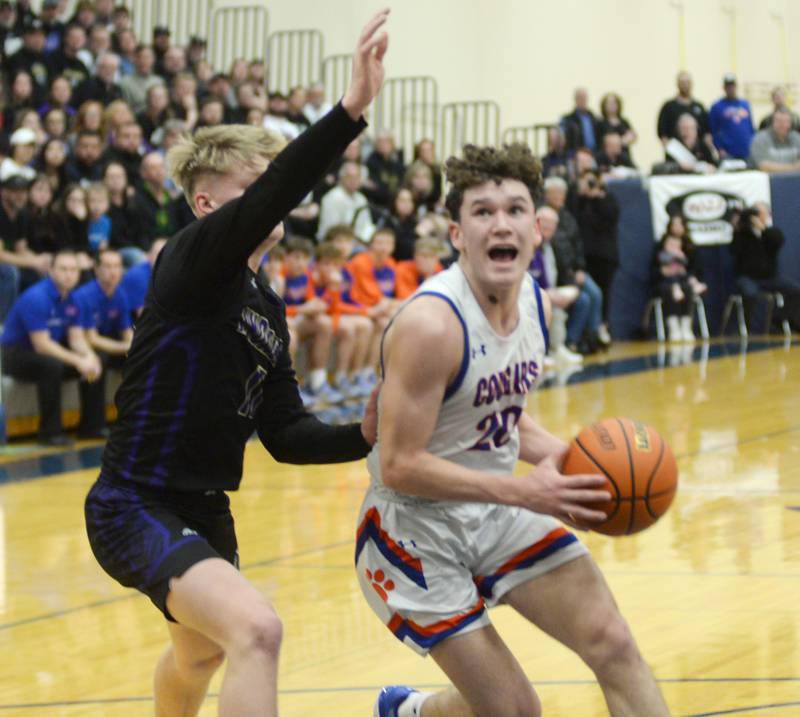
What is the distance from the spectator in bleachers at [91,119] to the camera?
40.7ft

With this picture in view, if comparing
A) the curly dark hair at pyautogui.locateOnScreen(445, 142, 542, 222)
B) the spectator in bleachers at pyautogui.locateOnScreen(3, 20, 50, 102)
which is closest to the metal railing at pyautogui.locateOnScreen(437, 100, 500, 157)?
the spectator in bleachers at pyautogui.locateOnScreen(3, 20, 50, 102)

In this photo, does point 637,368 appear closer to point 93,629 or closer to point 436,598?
point 93,629

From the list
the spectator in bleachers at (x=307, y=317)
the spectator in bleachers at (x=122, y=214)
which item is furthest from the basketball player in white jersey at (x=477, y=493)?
the spectator in bleachers at (x=307, y=317)

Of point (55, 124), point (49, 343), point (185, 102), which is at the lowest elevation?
point (49, 343)

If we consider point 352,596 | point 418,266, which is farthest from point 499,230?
point 418,266

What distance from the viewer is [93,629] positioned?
5.54 m

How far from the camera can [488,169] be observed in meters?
3.54

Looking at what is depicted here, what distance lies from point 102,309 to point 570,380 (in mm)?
4639

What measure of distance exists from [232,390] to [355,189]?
10.9 metres

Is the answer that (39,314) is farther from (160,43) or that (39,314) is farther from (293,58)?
(293,58)

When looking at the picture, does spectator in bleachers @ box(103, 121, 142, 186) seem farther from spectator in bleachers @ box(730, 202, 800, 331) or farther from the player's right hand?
the player's right hand

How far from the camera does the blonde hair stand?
137 inches

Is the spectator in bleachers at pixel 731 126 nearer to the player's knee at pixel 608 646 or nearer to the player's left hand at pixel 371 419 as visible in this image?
the player's left hand at pixel 371 419

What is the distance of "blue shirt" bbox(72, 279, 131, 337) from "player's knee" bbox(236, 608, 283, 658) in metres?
7.27
